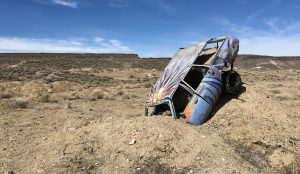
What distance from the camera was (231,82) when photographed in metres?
10.7

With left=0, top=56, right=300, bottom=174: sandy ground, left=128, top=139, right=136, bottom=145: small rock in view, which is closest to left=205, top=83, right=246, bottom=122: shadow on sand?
left=0, top=56, right=300, bottom=174: sandy ground

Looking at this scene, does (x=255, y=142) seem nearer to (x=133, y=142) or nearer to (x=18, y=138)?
(x=133, y=142)

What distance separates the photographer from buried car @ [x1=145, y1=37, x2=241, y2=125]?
9.60 meters

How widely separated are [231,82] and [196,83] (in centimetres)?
138

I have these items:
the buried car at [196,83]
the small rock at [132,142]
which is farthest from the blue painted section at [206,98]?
the small rock at [132,142]

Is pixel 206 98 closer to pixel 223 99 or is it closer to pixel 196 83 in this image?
pixel 223 99

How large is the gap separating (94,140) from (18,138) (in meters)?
2.44

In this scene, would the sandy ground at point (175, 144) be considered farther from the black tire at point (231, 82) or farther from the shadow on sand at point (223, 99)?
the black tire at point (231, 82)

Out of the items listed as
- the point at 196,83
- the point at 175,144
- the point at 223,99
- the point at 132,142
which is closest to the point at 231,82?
the point at 223,99

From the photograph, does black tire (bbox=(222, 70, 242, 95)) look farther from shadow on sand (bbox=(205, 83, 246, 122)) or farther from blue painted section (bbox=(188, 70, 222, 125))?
blue painted section (bbox=(188, 70, 222, 125))

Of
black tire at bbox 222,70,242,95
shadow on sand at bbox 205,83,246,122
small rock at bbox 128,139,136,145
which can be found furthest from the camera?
black tire at bbox 222,70,242,95

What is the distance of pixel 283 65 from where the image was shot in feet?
266

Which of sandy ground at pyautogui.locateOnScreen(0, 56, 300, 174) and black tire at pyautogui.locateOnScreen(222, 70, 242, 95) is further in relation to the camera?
black tire at pyautogui.locateOnScreen(222, 70, 242, 95)

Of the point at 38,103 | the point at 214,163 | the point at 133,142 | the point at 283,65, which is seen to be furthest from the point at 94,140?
the point at 283,65
